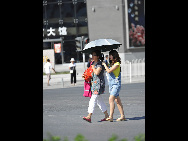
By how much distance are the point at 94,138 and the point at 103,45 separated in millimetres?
3010

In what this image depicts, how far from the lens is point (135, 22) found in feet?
142

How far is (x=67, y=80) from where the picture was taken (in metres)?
31.8

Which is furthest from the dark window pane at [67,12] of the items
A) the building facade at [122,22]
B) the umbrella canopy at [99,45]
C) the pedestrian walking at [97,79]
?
the pedestrian walking at [97,79]

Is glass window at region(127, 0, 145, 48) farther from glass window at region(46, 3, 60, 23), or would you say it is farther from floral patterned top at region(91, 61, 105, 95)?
floral patterned top at region(91, 61, 105, 95)

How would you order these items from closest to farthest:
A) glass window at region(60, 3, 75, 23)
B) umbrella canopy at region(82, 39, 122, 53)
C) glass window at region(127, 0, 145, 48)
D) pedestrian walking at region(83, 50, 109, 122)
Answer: pedestrian walking at region(83, 50, 109, 122) → umbrella canopy at region(82, 39, 122, 53) → glass window at region(127, 0, 145, 48) → glass window at region(60, 3, 75, 23)

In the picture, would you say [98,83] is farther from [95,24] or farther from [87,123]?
[95,24]

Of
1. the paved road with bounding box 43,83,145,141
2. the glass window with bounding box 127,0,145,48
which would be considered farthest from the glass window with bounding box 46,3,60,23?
the paved road with bounding box 43,83,145,141

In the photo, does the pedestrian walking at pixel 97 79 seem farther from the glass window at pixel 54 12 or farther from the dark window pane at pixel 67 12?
the glass window at pixel 54 12

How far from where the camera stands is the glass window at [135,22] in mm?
43062

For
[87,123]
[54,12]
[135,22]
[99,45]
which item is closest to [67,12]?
[54,12]

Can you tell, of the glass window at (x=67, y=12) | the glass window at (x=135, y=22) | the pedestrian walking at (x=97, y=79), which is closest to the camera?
the pedestrian walking at (x=97, y=79)

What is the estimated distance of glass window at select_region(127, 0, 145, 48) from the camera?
43.1 meters
